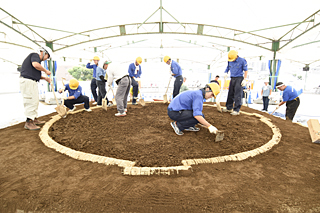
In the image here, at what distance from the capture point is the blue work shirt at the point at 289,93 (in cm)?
418

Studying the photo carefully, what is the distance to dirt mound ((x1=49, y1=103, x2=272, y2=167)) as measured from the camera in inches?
84.4

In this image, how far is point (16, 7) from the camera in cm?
623

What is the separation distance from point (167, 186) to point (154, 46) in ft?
41.3

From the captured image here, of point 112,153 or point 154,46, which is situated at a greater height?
point 154,46

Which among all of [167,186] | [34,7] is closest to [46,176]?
[167,186]

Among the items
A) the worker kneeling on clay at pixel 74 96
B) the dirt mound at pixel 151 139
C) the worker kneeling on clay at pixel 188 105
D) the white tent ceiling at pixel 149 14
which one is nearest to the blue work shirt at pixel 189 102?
the worker kneeling on clay at pixel 188 105

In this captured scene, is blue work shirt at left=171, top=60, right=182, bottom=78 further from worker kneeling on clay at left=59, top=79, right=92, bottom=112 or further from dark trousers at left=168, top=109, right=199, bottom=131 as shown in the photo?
worker kneeling on clay at left=59, top=79, right=92, bottom=112

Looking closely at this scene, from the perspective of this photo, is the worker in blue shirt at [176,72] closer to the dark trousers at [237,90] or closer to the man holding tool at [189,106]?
the dark trousers at [237,90]

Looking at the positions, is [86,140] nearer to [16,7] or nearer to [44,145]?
[44,145]

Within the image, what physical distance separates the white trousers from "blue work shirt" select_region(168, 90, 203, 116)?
2.66 metres

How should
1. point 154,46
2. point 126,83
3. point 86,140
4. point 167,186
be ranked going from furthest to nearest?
point 154,46
point 126,83
point 86,140
point 167,186

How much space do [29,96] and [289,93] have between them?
605 cm

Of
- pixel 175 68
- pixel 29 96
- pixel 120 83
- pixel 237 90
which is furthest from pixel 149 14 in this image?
pixel 29 96

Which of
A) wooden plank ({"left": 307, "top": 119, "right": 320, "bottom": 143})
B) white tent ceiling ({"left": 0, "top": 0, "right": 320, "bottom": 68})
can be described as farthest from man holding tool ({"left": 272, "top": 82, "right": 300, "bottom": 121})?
white tent ceiling ({"left": 0, "top": 0, "right": 320, "bottom": 68})
